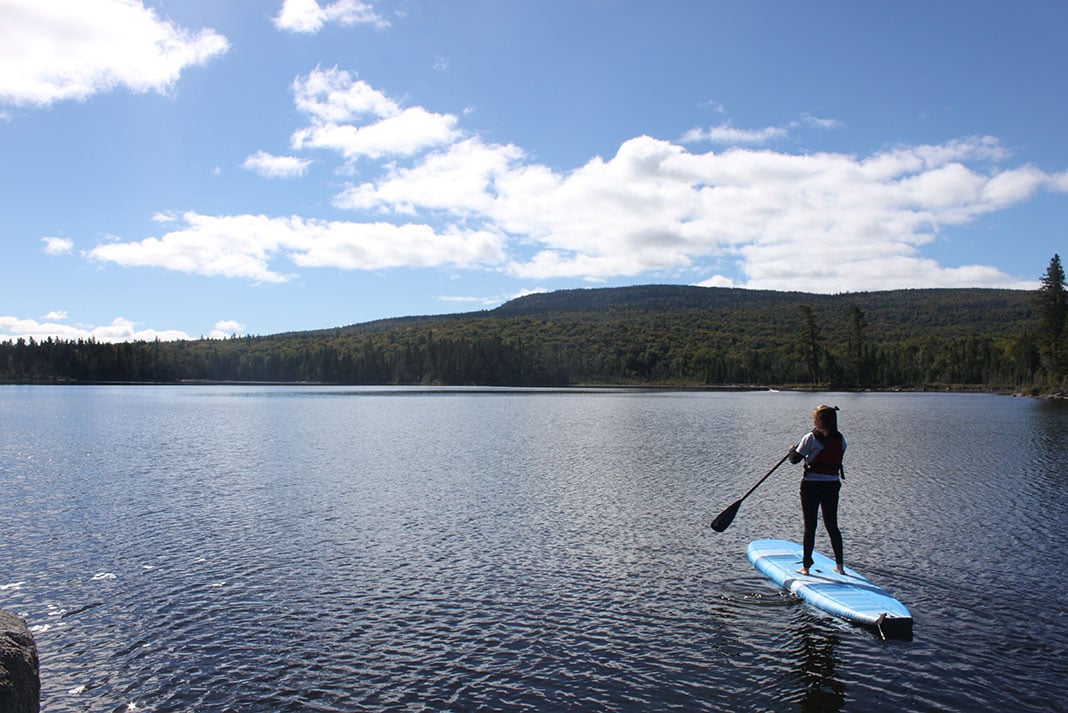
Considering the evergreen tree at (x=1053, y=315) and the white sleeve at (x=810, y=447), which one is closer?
the white sleeve at (x=810, y=447)

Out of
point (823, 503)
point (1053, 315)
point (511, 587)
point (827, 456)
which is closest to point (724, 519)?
point (823, 503)

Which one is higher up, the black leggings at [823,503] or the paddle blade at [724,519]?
the black leggings at [823,503]

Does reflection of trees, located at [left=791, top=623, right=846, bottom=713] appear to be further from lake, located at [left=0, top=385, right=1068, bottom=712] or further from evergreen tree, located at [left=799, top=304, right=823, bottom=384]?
evergreen tree, located at [left=799, top=304, right=823, bottom=384]

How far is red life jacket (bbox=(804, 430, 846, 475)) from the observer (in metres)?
14.9

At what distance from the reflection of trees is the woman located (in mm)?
2480

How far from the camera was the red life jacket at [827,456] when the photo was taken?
14.9 metres

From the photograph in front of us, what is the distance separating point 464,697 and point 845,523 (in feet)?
52.8

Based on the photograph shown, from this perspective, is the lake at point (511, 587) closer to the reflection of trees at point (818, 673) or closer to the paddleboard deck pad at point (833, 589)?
the reflection of trees at point (818, 673)

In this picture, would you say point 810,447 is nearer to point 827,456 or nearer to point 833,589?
point 827,456

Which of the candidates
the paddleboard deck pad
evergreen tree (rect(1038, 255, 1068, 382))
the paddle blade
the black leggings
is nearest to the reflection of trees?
the paddleboard deck pad

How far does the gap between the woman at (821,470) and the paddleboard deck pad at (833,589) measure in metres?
0.43

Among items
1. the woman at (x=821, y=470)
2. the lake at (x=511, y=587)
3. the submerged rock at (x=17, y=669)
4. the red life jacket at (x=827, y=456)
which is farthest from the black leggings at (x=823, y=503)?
the submerged rock at (x=17, y=669)

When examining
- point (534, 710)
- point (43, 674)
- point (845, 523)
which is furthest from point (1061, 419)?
point (43, 674)

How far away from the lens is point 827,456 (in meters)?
15.0
